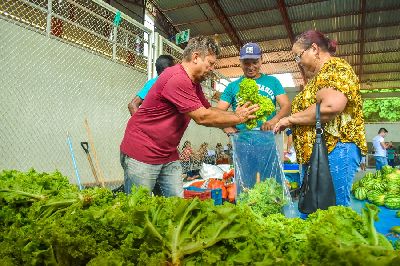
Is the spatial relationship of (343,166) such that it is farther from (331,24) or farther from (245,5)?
(331,24)

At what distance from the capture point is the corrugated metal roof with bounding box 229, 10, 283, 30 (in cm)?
1465

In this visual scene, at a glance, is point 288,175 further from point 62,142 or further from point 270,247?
point 270,247

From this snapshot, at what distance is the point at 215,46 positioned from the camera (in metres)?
2.79

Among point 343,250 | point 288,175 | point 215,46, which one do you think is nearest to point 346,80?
point 215,46

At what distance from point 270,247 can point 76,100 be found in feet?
17.5

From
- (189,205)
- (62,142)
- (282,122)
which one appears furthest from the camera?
(62,142)

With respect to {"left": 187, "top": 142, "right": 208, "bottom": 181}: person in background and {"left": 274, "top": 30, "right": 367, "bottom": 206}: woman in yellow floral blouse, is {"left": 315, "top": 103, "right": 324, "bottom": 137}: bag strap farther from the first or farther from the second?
{"left": 187, "top": 142, "right": 208, "bottom": 181}: person in background

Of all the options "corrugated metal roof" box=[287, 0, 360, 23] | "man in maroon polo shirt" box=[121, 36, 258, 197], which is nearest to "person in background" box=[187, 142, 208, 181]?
"man in maroon polo shirt" box=[121, 36, 258, 197]

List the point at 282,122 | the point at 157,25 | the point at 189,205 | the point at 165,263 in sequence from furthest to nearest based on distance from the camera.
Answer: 1. the point at 157,25
2. the point at 282,122
3. the point at 189,205
4. the point at 165,263

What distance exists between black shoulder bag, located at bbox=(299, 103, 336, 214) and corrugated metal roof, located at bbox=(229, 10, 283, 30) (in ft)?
44.2

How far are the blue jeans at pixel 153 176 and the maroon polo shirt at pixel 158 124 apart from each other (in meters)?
0.06

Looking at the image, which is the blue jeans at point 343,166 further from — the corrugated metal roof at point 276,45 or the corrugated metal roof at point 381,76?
the corrugated metal roof at point 381,76

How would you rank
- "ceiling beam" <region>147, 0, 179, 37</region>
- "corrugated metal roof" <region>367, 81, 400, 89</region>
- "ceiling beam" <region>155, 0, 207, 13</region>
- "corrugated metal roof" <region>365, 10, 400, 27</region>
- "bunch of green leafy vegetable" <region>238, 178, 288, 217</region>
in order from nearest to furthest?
"bunch of green leafy vegetable" <region>238, 178, 288, 217</region>, "corrugated metal roof" <region>365, 10, 400, 27</region>, "ceiling beam" <region>155, 0, 207, 13</region>, "ceiling beam" <region>147, 0, 179, 37</region>, "corrugated metal roof" <region>367, 81, 400, 89</region>

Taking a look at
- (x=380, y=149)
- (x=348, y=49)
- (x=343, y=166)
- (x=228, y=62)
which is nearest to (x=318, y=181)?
(x=343, y=166)
